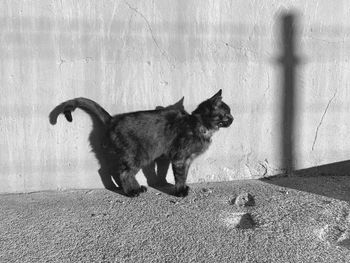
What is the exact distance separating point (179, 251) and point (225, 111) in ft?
5.19

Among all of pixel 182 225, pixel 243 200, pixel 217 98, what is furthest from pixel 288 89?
pixel 182 225

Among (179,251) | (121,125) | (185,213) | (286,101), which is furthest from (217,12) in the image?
(179,251)

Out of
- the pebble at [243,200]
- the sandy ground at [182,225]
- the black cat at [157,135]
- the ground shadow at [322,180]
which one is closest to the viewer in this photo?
the sandy ground at [182,225]

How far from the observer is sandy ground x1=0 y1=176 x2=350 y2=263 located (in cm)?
299

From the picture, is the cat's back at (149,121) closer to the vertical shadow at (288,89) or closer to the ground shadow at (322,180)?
the vertical shadow at (288,89)

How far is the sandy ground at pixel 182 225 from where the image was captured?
2.99 meters

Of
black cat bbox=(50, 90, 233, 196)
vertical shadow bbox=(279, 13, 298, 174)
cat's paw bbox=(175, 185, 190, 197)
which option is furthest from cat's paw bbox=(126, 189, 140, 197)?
vertical shadow bbox=(279, 13, 298, 174)

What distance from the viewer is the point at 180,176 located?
4.04 m

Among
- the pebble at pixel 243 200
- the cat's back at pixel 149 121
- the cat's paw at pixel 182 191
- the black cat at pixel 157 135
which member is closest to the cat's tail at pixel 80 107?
the black cat at pixel 157 135

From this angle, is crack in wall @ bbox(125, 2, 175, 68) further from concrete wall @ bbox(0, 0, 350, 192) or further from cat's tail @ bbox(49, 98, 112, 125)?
cat's tail @ bbox(49, 98, 112, 125)

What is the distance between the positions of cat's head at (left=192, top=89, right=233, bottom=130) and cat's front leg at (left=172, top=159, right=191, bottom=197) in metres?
0.46

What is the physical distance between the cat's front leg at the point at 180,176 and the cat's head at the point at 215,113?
1.51 feet

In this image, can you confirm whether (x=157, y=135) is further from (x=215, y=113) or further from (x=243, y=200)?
A: (x=243, y=200)

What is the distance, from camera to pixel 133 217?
11.7 feet
